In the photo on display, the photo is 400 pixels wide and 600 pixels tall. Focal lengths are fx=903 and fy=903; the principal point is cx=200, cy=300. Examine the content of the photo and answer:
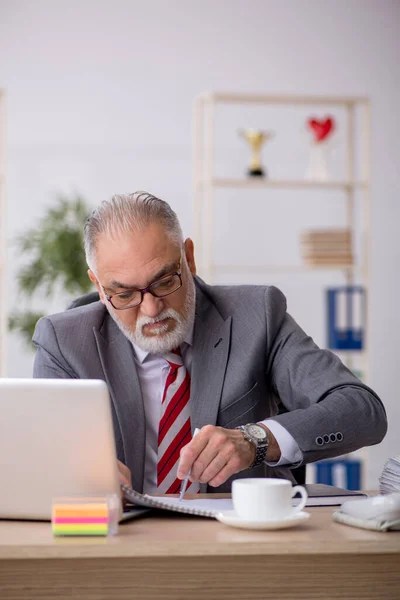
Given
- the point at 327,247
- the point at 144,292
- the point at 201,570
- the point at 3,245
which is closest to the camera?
the point at 201,570

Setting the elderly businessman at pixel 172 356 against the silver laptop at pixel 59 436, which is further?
the elderly businessman at pixel 172 356

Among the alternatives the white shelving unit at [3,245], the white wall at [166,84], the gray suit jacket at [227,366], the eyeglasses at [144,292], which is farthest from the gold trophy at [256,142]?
the eyeglasses at [144,292]

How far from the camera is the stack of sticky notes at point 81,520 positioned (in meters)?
1.27

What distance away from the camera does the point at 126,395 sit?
2.07 m

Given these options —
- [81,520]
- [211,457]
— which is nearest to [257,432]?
[211,457]

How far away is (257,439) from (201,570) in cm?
53

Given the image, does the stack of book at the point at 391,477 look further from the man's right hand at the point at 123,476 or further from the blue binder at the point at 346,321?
the blue binder at the point at 346,321

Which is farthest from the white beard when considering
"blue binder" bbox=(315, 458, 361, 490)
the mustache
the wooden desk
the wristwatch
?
"blue binder" bbox=(315, 458, 361, 490)

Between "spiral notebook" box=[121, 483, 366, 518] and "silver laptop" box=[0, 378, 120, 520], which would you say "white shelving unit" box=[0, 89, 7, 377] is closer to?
"spiral notebook" box=[121, 483, 366, 518]

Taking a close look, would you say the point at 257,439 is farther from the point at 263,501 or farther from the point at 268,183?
the point at 268,183

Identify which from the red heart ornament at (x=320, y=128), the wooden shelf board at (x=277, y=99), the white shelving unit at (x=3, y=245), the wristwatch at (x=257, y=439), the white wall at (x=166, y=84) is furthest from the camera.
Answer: the white wall at (x=166, y=84)

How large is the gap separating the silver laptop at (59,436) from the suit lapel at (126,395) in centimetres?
66

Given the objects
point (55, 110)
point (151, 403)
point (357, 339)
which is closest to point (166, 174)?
point (55, 110)

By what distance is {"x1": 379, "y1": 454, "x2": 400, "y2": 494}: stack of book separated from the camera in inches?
64.0
